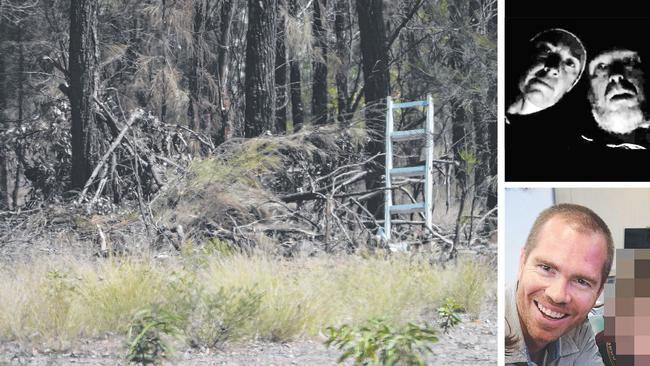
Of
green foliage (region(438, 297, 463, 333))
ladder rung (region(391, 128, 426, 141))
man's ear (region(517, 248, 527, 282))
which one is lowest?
green foliage (region(438, 297, 463, 333))

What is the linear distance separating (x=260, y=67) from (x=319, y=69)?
41 cm

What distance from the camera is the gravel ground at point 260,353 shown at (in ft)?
33.4

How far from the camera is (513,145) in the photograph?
10.4 m

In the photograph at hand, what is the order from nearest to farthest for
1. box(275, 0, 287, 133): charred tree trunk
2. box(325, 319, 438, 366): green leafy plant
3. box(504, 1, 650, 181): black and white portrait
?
box(325, 319, 438, 366): green leafy plant → box(504, 1, 650, 181): black and white portrait → box(275, 0, 287, 133): charred tree trunk

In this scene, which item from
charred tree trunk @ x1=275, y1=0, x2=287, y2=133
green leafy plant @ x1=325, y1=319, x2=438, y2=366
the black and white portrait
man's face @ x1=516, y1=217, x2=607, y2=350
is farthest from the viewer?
charred tree trunk @ x1=275, y1=0, x2=287, y2=133

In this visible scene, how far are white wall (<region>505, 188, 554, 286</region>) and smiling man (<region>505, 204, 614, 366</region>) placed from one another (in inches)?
2.1

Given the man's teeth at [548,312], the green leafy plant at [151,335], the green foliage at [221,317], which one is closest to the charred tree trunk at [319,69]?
the green foliage at [221,317]

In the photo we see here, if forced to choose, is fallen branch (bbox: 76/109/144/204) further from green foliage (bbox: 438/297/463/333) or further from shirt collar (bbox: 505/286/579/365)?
shirt collar (bbox: 505/286/579/365)

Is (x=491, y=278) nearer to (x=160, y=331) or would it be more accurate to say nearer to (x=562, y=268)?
(x=562, y=268)

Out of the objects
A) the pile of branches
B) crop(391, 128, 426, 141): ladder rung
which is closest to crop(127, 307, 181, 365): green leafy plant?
the pile of branches

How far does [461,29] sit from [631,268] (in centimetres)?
199

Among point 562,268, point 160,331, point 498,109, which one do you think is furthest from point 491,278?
point 160,331

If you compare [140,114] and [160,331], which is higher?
[140,114]

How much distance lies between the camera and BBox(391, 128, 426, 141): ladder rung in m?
10.5
